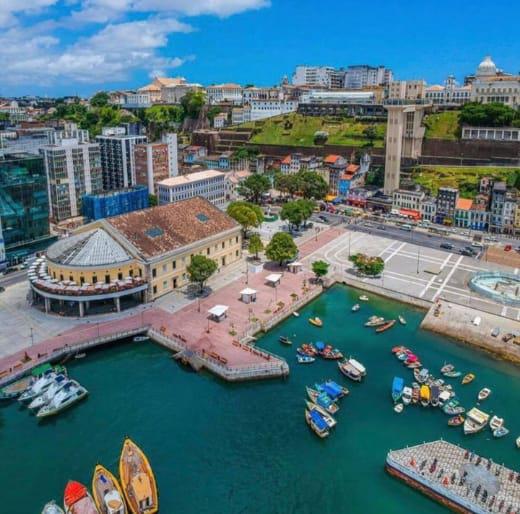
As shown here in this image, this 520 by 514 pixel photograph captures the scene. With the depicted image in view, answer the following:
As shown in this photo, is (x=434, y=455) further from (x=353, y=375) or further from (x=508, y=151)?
(x=508, y=151)

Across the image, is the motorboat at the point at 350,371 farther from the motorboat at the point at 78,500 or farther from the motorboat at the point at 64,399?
the motorboat at the point at 78,500

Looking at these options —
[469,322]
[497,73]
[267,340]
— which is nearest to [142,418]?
[267,340]

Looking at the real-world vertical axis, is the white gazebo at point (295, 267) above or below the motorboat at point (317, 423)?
above

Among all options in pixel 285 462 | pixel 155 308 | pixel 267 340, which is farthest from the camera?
pixel 155 308

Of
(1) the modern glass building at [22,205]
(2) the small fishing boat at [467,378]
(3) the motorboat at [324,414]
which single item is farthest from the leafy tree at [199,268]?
(2) the small fishing boat at [467,378]

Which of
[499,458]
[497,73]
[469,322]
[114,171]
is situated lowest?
[499,458]

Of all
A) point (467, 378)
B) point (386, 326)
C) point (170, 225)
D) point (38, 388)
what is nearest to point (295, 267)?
point (386, 326)

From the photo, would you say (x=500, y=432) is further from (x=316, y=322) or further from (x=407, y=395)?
(x=316, y=322)
